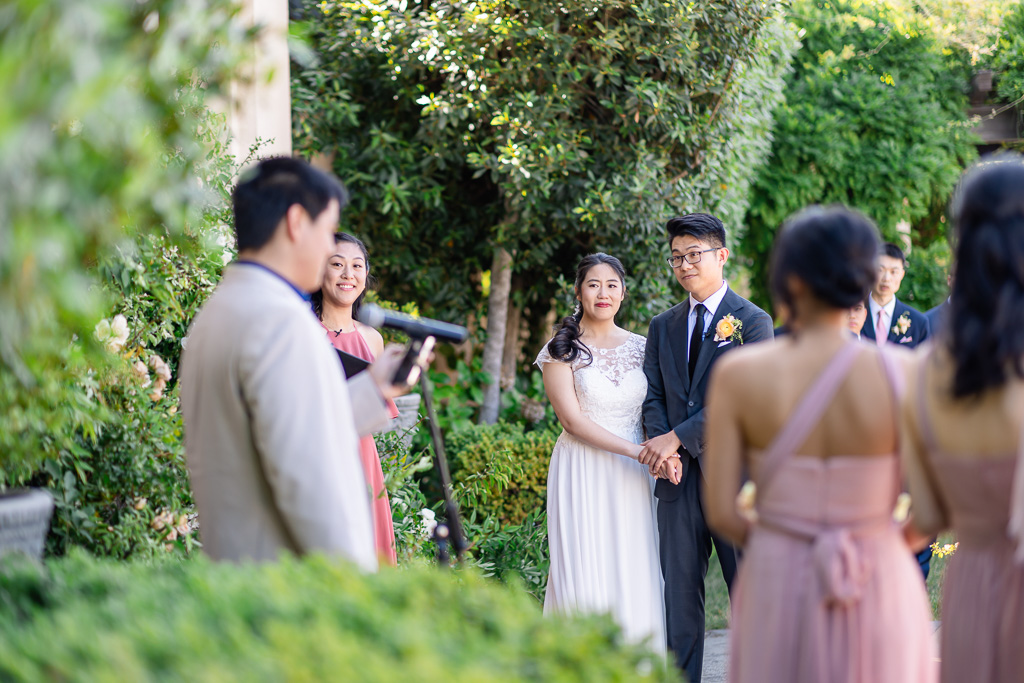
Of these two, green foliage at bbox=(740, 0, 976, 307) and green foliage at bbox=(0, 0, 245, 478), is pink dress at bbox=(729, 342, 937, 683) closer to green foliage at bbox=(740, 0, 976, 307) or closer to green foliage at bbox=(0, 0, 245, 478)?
green foliage at bbox=(0, 0, 245, 478)

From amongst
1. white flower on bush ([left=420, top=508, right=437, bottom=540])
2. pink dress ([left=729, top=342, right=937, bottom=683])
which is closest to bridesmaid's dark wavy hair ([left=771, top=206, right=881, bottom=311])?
pink dress ([left=729, top=342, right=937, bottom=683])

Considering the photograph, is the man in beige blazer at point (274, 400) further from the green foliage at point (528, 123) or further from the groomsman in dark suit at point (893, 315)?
the groomsman in dark suit at point (893, 315)

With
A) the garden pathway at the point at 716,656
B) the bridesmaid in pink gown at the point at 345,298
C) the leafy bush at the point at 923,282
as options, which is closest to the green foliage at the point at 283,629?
the bridesmaid in pink gown at the point at 345,298

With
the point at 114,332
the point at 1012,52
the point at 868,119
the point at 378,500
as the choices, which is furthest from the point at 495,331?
the point at 1012,52

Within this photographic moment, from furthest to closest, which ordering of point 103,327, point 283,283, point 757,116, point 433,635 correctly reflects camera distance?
point 757,116 < point 103,327 < point 283,283 < point 433,635

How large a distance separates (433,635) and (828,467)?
108 cm

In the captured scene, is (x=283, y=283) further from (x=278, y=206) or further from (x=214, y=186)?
(x=214, y=186)

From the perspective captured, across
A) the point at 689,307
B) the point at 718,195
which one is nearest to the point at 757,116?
the point at 718,195

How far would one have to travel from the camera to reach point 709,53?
6402 millimetres

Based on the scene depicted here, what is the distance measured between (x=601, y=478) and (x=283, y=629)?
313cm

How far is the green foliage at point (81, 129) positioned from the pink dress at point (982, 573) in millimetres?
1878

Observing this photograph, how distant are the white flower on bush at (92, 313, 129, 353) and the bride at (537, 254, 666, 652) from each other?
2.07m

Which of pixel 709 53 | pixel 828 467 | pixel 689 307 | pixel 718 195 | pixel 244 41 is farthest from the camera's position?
pixel 718 195

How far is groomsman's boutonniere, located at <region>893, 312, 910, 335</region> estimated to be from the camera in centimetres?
593
